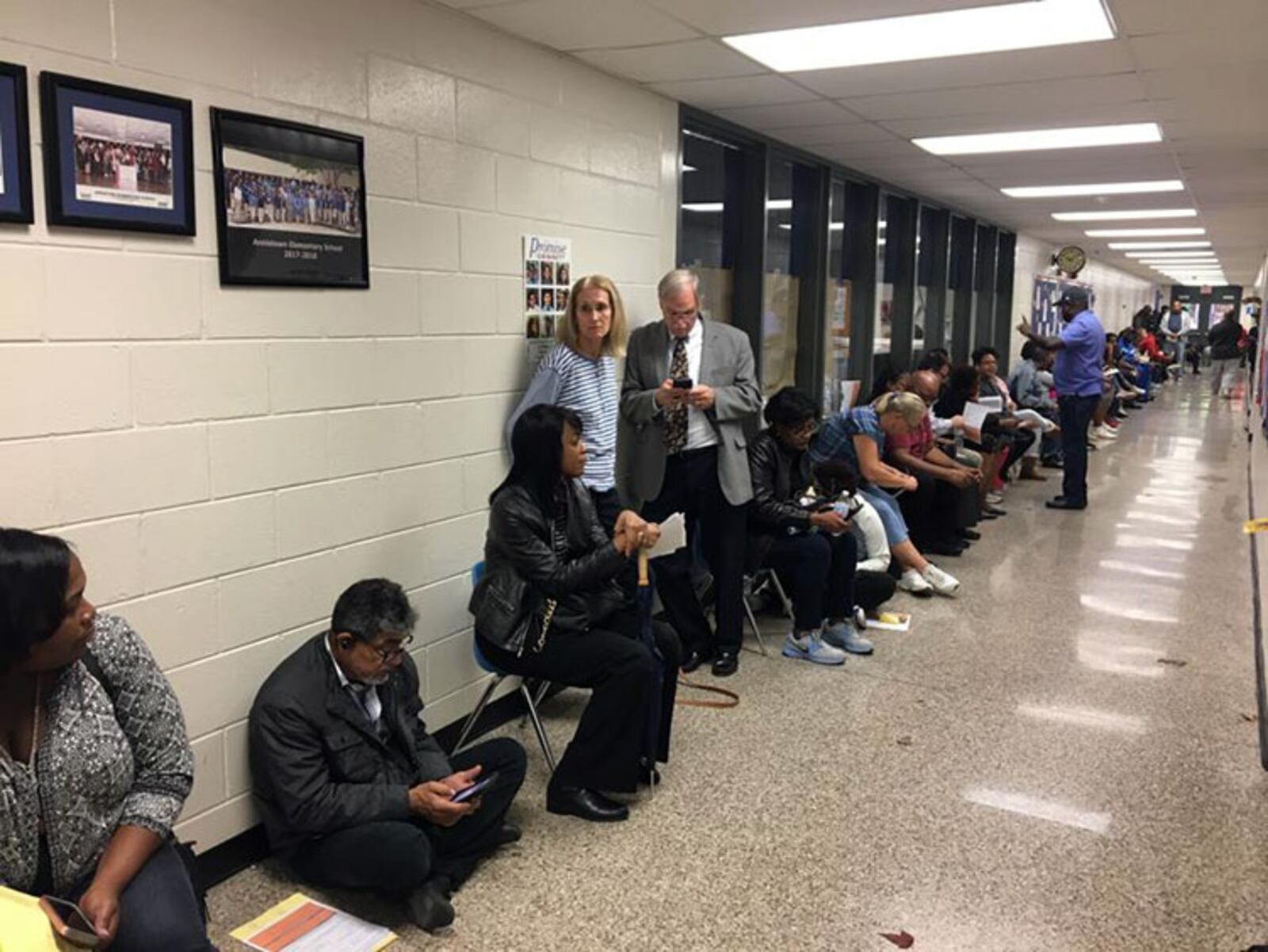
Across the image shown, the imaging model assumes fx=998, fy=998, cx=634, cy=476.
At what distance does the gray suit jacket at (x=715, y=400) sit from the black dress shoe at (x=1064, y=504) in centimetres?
435

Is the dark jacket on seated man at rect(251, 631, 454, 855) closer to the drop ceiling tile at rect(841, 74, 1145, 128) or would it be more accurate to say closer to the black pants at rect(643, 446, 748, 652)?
the black pants at rect(643, 446, 748, 652)

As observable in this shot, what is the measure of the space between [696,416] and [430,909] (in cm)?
222

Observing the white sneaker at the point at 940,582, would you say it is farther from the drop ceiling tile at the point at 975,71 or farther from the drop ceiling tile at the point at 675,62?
the drop ceiling tile at the point at 675,62

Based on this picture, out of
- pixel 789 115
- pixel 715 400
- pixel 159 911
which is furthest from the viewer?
pixel 789 115

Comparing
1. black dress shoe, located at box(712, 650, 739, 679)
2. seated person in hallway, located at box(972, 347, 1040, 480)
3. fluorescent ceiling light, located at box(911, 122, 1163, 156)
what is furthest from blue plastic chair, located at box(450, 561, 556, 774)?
seated person in hallway, located at box(972, 347, 1040, 480)

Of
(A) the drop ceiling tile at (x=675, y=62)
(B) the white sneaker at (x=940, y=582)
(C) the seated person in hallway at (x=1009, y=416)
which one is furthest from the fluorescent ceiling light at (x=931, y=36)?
(C) the seated person in hallway at (x=1009, y=416)

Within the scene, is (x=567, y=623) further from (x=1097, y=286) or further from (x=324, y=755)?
(x=1097, y=286)

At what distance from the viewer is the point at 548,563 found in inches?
111

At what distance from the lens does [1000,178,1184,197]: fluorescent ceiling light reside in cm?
693

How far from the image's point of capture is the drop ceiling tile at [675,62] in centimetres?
354

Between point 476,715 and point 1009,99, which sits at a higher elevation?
point 1009,99

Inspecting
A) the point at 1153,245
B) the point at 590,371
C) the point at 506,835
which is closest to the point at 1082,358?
the point at 590,371

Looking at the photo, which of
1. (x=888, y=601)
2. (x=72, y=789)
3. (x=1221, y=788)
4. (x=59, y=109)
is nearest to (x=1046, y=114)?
(x=888, y=601)

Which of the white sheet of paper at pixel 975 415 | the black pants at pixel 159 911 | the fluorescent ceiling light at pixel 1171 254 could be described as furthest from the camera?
the fluorescent ceiling light at pixel 1171 254
